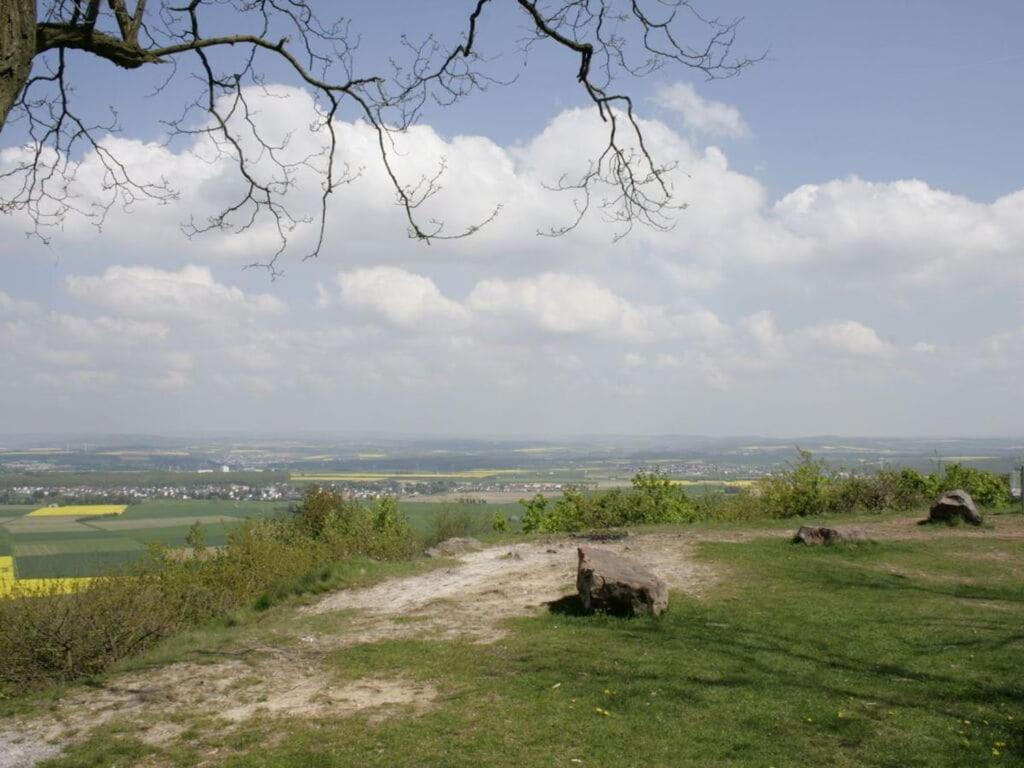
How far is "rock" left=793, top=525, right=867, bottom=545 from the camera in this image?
649 inches

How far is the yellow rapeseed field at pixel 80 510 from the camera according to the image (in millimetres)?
53991

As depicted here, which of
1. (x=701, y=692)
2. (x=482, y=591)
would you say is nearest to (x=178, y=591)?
(x=482, y=591)

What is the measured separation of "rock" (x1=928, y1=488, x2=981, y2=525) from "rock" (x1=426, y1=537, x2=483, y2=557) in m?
11.7

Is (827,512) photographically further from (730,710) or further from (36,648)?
(36,648)

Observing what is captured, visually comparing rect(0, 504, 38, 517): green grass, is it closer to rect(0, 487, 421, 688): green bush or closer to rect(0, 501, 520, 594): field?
rect(0, 501, 520, 594): field

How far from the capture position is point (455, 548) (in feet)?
59.4

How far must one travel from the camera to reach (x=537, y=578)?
14.4m

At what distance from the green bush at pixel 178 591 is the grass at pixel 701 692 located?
101 cm

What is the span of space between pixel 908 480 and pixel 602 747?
21.9 meters

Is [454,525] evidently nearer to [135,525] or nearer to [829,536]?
[829,536]

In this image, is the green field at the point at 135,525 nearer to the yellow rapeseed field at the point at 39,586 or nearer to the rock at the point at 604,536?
the yellow rapeseed field at the point at 39,586

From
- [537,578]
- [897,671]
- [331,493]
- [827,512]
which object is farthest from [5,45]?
[827,512]

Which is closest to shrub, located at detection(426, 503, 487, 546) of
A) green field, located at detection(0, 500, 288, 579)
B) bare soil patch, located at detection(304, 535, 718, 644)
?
green field, located at detection(0, 500, 288, 579)

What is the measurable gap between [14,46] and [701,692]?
309 inches
